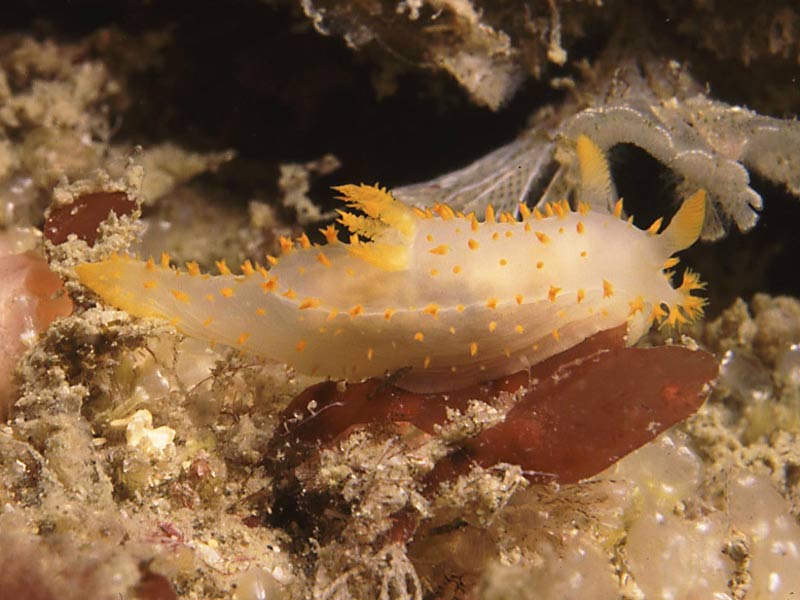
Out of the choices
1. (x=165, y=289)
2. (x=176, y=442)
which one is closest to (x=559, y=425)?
(x=176, y=442)

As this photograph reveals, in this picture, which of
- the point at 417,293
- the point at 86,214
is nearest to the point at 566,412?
the point at 417,293

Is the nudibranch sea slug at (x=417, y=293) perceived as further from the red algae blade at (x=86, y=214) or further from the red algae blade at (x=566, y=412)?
the red algae blade at (x=86, y=214)

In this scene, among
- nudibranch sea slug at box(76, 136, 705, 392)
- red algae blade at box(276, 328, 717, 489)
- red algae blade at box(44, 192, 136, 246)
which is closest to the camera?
red algae blade at box(276, 328, 717, 489)

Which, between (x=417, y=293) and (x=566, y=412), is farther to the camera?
(x=417, y=293)

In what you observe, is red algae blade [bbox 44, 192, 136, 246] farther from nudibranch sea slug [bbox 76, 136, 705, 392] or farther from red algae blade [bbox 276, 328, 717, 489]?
red algae blade [bbox 276, 328, 717, 489]

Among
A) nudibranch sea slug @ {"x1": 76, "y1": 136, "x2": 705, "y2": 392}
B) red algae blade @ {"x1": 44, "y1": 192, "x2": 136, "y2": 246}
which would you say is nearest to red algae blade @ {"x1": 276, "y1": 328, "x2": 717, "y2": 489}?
nudibranch sea slug @ {"x1": 76, "y1": 136, "x2": 705, "y2": 392}

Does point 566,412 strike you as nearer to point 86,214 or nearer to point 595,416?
point 595,416

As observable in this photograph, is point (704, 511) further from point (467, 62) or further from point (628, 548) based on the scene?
point (467, 62)

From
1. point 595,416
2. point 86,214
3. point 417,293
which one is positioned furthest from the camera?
point 86,214

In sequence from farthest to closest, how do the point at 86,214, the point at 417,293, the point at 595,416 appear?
the point at 86,214 < the point at 417,293 < the point at 595,416
